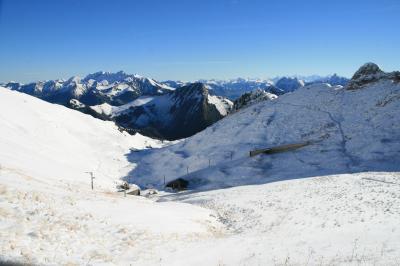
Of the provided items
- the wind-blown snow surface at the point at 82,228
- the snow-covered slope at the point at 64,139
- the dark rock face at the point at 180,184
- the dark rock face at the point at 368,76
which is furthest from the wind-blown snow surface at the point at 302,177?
the snow-covered slope at the point at 64,139

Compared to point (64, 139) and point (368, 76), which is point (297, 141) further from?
point (64, 139)

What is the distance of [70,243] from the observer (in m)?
17.8

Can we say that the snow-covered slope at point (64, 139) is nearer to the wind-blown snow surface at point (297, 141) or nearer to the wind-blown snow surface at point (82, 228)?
the wind-blown snow surface at point (297, 141)

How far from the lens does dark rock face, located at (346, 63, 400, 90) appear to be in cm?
10388

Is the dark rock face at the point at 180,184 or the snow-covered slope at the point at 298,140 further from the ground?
the snow-covered slope at the point at 298,140

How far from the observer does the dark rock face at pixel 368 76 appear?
10388cm

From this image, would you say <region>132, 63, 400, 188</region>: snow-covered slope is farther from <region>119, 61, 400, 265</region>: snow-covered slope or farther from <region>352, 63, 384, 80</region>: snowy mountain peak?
<region>352, 63, 384, 80</region>: snowy mountain peak

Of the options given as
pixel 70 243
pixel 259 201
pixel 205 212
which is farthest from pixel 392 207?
pixel 70 243

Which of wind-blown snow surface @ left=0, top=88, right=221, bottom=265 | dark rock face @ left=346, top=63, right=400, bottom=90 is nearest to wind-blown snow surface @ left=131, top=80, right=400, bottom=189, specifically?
dark rock face @ left=346, top=63, right=400, bottom=90

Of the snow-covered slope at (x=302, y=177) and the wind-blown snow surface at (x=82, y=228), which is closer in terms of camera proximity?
the wind-blown snow surface at (x=82, y=228)

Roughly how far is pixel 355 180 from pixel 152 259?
35483mm

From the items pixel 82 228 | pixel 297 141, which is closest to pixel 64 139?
pixel 297 141

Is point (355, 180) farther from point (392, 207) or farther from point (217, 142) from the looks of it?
point (217, 142)

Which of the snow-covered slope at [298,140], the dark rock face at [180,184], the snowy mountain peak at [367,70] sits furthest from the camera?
the snowy mountain peak at [367,70]
